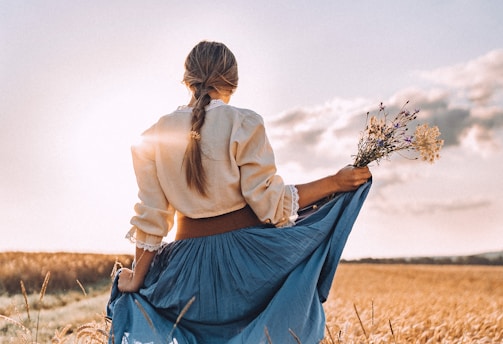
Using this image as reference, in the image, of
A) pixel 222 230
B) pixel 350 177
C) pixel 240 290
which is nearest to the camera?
pixel 240 290

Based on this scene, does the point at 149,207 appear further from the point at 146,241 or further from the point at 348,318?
the point at 348,318

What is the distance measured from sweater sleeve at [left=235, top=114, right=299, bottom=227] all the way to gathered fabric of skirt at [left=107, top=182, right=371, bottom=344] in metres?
0.09

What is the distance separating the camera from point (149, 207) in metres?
3.04

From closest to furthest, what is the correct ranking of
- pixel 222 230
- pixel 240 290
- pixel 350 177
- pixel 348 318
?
pixel 240 290 → pixel 222 230 → pixel 350 177 → pixel 348 318

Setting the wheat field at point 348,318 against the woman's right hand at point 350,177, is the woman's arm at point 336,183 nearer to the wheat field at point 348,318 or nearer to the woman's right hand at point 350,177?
the woman's right hand at point 350,177

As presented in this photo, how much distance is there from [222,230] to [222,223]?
3 cm

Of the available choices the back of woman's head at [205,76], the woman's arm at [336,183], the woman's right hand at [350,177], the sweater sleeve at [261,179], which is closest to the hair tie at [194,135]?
the back of woman's head at [205,76]

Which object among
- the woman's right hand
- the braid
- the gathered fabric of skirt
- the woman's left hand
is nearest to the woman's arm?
the woman's right hand

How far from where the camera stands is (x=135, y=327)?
2.85m

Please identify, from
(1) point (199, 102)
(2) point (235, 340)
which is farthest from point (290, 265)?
(1) point (199, 102)

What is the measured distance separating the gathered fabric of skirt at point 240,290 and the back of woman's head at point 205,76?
0.38m

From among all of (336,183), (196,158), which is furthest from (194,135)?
(336,183)

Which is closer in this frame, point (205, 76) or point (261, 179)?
point (261, 179)

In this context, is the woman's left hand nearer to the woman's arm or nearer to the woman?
the woman
